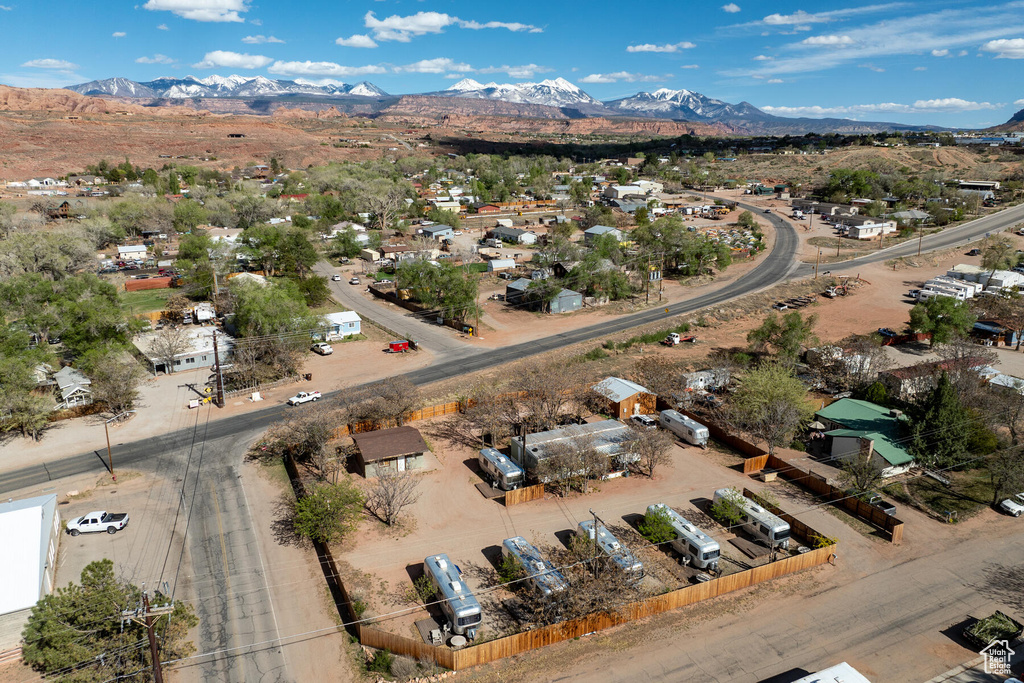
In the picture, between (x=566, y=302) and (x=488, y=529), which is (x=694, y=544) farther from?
(x=566, y=302)

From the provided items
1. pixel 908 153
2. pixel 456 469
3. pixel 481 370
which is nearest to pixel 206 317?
pixel 481 370

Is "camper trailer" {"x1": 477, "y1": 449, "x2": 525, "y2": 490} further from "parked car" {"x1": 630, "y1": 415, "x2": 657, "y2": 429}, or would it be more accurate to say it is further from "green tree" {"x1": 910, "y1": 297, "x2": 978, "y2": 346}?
"green tree" {"x1": 910, "y1": 297, "x2": 978, "y2": 346}

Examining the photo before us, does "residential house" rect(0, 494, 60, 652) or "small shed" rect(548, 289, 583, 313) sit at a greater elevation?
"small shed" rect(548, 289, 583, 313)

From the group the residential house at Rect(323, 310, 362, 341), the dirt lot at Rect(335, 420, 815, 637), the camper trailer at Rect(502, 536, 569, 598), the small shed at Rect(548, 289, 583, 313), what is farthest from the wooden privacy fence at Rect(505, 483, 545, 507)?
the small shed at Rect(548, 289, 583, 313)

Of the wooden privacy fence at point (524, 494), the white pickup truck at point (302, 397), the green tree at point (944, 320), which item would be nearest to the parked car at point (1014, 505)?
the green tree at point (944, 320)

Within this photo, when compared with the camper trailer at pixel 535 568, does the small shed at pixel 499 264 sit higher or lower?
higher

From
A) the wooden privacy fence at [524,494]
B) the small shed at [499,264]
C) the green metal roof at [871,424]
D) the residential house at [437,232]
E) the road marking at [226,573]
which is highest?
the residential house at [437,232]

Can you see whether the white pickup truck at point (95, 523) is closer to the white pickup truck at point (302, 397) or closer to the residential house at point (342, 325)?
the white pickup truck at point (302, 397)
